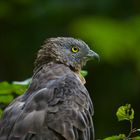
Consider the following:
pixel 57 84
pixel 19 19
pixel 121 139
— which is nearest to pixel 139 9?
pixel 19 19

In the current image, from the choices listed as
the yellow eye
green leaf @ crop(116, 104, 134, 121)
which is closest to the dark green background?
the yellow eye

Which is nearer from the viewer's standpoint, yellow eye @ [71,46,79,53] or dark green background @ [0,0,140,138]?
yellow eye @ [71,46,79,53]

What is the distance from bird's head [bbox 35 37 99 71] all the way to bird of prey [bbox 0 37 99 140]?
15 centimetres

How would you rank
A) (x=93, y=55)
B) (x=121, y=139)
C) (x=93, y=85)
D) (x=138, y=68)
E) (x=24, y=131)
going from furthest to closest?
(x=93, y=85) < (x=138, y=68) < (x=93, y=55) < (x=24, y=131) < (x=121, y=139)

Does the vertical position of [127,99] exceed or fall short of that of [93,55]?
it falls short

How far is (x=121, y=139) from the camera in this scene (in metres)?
8.90

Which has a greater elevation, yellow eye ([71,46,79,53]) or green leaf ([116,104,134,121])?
yellow eye ([71,46,79,53])

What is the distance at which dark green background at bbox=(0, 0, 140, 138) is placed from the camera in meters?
15.9

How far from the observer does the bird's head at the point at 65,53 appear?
1112cm

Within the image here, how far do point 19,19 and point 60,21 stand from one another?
2.52 ft

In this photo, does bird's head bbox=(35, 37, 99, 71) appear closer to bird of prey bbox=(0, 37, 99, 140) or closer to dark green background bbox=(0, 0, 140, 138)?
bird of prey bbox=(0, 37, 99, 140)

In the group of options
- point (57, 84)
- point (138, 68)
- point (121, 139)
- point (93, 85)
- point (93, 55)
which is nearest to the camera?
point (121, 139)

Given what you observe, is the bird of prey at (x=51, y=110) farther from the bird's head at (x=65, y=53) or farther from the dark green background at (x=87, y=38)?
the dark green background at (x=87, y=38)

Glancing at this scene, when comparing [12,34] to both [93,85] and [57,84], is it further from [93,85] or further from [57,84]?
[57,84]
